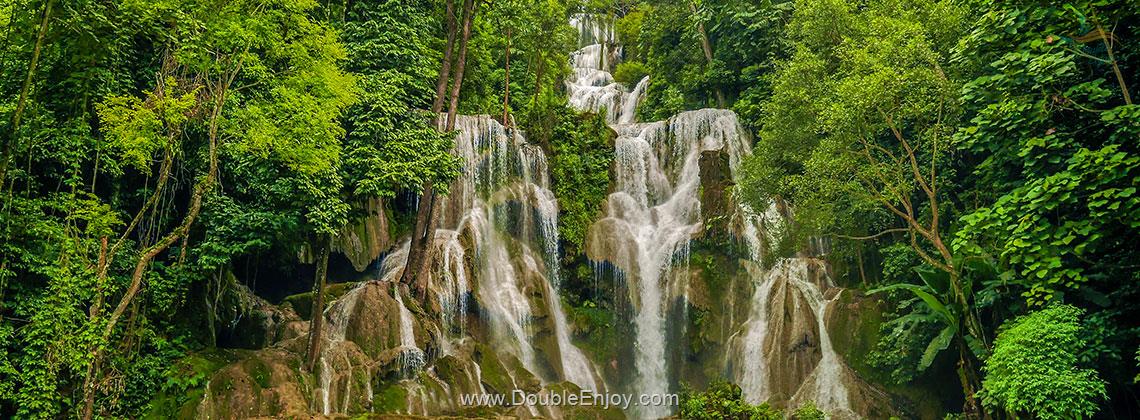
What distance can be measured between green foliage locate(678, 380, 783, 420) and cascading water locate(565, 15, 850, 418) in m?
3.06

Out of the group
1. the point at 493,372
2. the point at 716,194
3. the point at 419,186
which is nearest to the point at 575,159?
the point at 716,194

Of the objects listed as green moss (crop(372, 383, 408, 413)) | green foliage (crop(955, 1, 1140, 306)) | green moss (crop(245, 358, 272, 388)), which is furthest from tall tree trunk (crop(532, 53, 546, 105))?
green foliage (crop(955, 1, 1140, 306))

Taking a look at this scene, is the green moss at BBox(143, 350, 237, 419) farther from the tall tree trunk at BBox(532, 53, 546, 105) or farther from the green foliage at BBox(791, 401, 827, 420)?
the tall tree trunk at BBox(532, 53, 546, 105)

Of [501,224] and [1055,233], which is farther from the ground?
[501,224]

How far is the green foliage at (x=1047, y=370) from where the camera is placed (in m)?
9.67

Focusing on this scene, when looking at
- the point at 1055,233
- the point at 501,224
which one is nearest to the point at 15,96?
the point at 501,224

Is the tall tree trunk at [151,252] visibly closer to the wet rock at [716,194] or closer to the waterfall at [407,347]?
the waterfall at [407,347]

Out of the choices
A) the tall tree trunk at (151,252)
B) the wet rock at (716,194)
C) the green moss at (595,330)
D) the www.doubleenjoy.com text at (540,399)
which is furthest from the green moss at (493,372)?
the wet rock at (716,194)

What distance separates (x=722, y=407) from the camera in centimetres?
1418

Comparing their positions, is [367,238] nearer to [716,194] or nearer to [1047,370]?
[716,194]

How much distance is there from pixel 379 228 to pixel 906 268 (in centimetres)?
1344

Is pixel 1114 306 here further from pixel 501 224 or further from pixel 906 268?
pixel 501 224

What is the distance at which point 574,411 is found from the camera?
51.6 ft

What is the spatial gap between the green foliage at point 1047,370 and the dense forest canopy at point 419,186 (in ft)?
0.12
